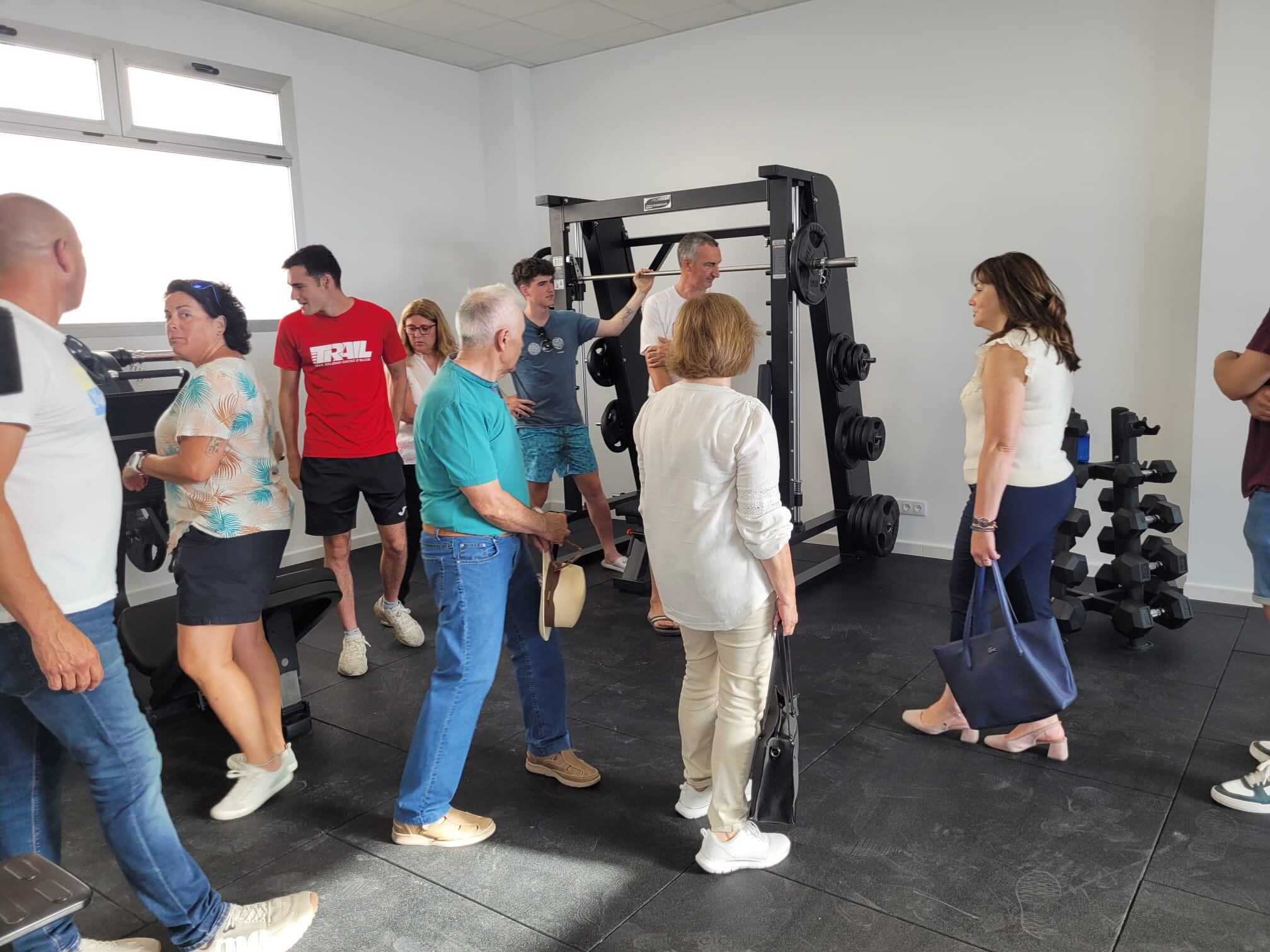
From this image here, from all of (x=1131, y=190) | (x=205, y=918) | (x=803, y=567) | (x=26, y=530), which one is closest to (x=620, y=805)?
(x=205, y=918)

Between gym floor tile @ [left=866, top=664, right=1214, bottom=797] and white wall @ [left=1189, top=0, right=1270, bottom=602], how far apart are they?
1.12 metres

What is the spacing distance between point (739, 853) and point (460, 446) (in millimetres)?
1215

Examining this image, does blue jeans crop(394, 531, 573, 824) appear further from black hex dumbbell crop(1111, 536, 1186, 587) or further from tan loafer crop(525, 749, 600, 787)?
black hex dumbbell crop(1111, 536, 1186, 587)

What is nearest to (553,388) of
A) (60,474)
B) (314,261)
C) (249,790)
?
(314,261)

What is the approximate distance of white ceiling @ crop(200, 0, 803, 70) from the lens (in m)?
4.89

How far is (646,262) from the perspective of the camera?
586 centimetres

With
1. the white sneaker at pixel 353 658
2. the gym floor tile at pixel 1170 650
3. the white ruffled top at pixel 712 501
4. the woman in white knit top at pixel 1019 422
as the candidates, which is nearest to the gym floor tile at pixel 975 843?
the woman in white knit top at pixel 1019 422

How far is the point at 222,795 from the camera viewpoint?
9.00 ft

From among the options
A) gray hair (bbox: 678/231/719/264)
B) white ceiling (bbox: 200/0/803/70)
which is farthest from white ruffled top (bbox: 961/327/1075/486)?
white ceiling (bbox: 200/0/803/70)

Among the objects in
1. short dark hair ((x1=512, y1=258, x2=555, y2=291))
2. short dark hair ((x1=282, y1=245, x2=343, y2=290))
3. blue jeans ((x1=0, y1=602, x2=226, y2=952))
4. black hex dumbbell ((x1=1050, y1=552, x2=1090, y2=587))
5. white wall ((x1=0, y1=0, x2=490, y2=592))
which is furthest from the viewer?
white wall ((x1=0, y1=0, x2=490, y2=592))

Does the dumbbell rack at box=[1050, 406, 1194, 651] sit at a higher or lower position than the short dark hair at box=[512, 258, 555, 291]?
lower

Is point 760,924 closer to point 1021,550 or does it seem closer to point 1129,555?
point 1021,550

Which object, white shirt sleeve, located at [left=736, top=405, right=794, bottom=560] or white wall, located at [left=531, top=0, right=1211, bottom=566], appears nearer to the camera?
white shirt sleeve, located at [left=736, top=405, right=794, bottom=560]

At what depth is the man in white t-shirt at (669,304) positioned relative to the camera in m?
3.89
